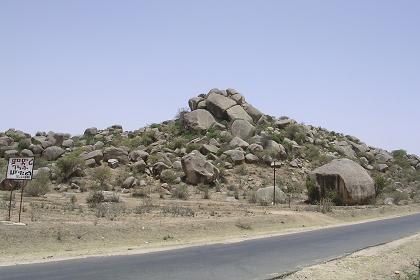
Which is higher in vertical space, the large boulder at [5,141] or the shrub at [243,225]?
the large boulder at [5,141]

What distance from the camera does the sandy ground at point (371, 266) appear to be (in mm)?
13367

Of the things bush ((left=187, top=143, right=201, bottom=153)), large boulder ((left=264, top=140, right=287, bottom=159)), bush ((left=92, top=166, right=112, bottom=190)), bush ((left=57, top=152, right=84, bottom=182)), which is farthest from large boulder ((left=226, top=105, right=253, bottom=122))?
bush ((left=57, top=152, right=84, bottom=182))

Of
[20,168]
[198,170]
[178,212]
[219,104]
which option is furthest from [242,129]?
[20,168]

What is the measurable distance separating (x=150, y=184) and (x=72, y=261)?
30759mm

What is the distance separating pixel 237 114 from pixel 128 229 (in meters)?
44.3

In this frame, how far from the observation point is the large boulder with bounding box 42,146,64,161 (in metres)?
55.7

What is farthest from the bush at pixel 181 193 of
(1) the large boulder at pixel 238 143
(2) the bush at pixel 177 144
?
(1) the large boulder at pixel 238 143

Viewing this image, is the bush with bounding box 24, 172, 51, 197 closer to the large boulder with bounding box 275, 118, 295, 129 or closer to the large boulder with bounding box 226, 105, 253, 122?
the large boulder with bounding box 226, 105, 253, 122

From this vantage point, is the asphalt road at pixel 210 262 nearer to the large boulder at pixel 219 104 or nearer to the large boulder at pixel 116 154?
the large boulder at pixel 116 154

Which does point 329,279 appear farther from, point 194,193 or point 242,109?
point 242,109

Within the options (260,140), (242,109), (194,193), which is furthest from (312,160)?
(194,193)

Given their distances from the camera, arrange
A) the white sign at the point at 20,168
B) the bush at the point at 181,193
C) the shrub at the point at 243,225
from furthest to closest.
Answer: the bush at the point at 181,193
the shrub at the point at 243,225
the white sign at the point at 20,168

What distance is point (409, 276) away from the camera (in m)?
13.1

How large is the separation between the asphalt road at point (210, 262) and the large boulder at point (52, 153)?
3884cm
